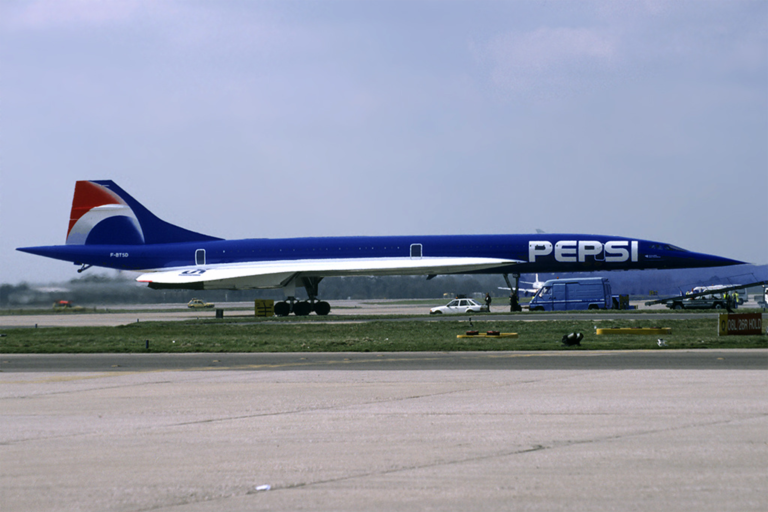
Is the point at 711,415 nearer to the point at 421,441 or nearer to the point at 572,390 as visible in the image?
the point at 572,390

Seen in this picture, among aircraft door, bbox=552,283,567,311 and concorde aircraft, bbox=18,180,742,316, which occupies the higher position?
concorde aircraft, bbox=18,180,742,316

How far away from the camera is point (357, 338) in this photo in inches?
1089

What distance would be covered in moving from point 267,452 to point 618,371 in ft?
30.6

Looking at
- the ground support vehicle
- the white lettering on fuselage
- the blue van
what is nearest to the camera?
the white lettering on fuselage

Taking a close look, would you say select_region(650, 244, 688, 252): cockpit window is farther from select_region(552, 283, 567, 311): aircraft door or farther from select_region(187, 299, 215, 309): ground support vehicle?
select_region(187, 299, 215, 309): ground support vehicle

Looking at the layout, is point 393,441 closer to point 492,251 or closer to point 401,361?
point 401,361

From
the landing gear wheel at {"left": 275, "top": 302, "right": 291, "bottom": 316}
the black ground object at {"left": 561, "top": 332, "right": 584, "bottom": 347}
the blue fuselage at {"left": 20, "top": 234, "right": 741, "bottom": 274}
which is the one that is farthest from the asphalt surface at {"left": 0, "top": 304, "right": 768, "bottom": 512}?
the landing gear wheel at {"left": 275, "top": 302, "right": 291, "bottom": 316}

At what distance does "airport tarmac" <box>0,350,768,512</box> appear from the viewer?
260 inches

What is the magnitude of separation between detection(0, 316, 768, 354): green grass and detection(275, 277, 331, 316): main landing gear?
41.2 feet

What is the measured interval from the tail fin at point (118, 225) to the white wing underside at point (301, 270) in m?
4.29

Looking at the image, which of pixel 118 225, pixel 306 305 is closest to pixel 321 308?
pixel 306 305

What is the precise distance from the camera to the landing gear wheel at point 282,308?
48.9m

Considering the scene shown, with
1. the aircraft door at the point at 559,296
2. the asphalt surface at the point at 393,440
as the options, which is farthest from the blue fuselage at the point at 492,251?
the asphalt surface at the point at 393,440

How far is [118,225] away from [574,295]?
32.2 m
